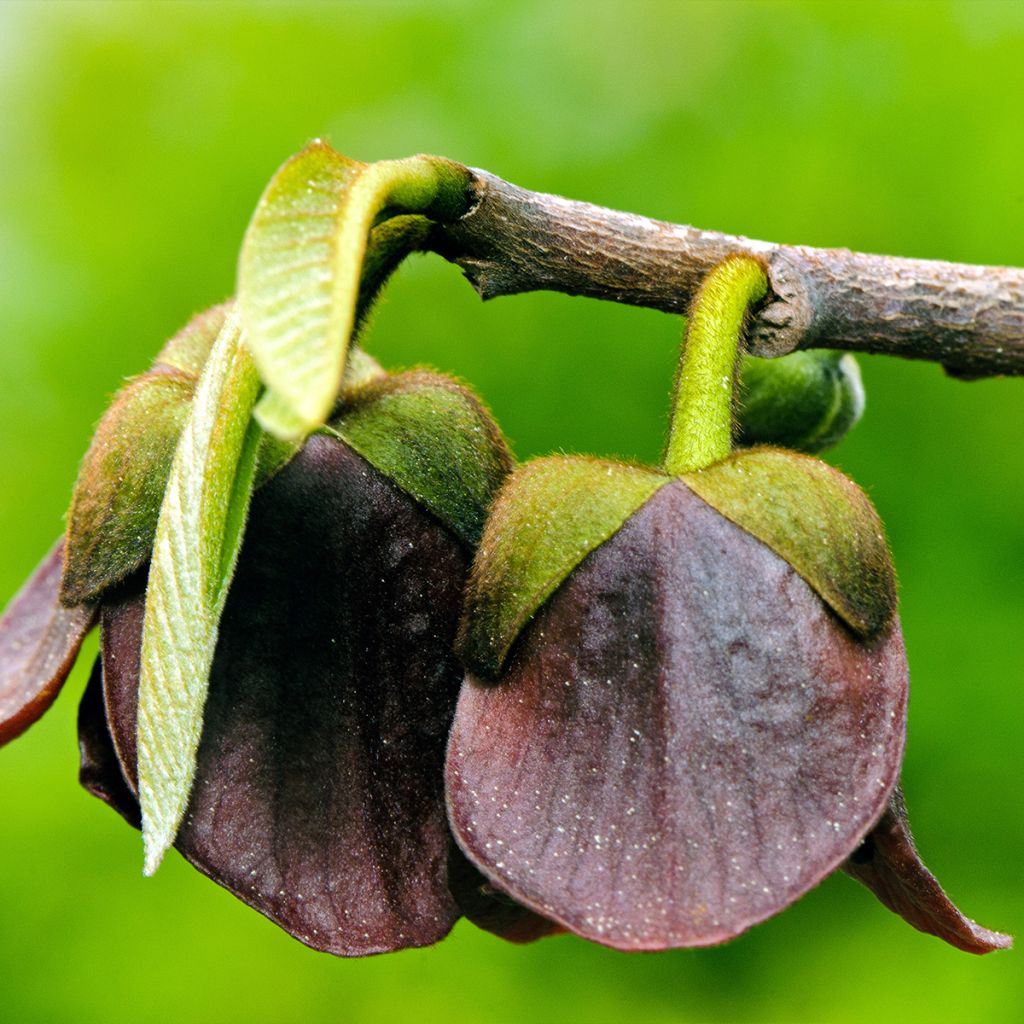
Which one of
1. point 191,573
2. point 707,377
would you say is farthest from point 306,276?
point 707,377

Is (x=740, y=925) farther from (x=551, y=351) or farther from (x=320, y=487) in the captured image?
(x=551, y=351)

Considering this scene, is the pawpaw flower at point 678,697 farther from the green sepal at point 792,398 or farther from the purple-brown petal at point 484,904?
the green sepal at point 792,398

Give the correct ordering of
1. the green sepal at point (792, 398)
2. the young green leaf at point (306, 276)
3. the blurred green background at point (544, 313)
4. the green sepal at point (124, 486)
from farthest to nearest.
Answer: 1. the blurred green background at point (544, 313)
2. the green sepal at point (792, 398)
3. the green sepal at point (124, 486)
4. the young green leaf at point (306, 276)

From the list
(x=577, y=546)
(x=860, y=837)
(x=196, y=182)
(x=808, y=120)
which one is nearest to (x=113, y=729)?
(x=577, y=546)

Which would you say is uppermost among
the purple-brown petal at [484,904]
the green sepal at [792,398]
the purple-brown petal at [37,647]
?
the green sepal at [792,398]

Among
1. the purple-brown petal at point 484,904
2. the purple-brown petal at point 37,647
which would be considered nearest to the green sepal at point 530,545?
the purple-brown petal at point 484,904

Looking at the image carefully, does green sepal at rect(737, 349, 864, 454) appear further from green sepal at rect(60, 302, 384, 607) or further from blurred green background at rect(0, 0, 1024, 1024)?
blurred green background at rect(0, 0, 1024, 1024)
